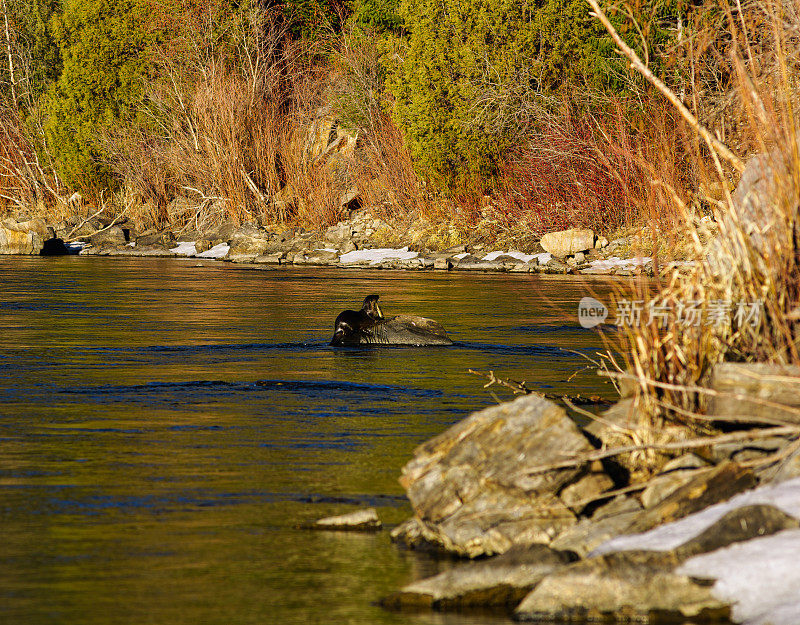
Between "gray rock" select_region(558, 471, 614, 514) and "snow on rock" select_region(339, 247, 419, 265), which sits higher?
"gray rock" select_region(558, 471, 614, 514)

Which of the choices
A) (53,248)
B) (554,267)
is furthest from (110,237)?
(554,267)

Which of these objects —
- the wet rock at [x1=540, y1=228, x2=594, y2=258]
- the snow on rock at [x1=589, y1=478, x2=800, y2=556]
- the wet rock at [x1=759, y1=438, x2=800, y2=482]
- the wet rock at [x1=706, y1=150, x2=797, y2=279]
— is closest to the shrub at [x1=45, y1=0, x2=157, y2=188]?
the wet rock at [x1=540, y1=228, x2=594, y2=258]

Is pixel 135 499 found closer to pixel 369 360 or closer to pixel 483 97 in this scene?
pixel 369 360

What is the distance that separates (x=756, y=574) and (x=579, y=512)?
57.9 inches

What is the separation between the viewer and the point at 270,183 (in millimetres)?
42938

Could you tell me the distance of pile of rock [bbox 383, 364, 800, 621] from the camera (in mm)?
5992

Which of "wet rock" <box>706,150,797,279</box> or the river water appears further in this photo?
"wet rock" <box>706,150,797,279</box>

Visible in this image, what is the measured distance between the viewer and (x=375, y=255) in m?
35.8

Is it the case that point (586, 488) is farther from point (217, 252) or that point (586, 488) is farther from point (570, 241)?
point (217, 252)

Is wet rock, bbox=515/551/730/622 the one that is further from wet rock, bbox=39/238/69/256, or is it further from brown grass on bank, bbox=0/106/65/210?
brown grass on bank, bbox=0/106/65/210

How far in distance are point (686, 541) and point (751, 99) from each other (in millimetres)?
3549

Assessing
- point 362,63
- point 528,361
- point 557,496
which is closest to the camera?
point 557,496

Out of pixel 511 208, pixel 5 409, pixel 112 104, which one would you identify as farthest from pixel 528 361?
pixel 112 104

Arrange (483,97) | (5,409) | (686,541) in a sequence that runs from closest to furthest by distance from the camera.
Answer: (686,541), (5,409), (483,97)
